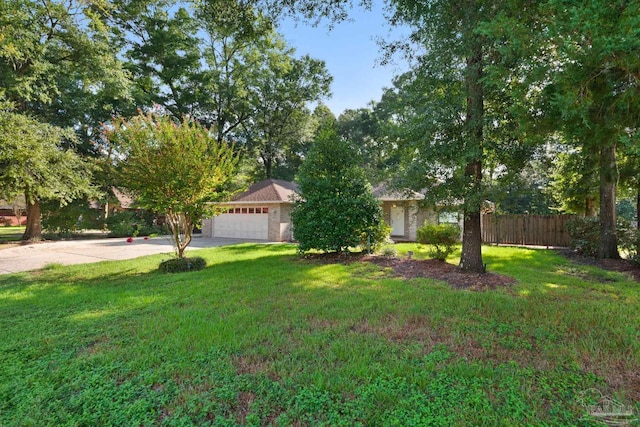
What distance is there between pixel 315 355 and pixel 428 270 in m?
5.63

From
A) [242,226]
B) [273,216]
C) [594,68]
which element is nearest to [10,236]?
[242,226]

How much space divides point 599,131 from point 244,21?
6.37 m

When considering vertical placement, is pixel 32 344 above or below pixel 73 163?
below

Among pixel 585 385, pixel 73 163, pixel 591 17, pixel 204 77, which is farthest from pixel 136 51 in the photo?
pixel 585 385

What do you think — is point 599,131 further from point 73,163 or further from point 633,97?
point 73,163

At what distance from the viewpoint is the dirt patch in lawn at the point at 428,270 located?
6875 millimetres

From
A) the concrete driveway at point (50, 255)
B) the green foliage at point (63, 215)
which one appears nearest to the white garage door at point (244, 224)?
the concrete driveway at point (50, 255)

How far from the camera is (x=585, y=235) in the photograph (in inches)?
482

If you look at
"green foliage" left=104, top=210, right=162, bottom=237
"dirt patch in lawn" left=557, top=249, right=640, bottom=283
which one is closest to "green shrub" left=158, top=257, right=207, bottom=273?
"dirt patch in lawn" left=557, top=249, right=640, bottom=283

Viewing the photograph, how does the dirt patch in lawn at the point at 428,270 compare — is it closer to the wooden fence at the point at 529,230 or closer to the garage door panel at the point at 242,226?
the wooden fence at the point at 529,230

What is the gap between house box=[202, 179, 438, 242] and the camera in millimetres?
18156

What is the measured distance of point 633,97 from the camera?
3230 millimetres

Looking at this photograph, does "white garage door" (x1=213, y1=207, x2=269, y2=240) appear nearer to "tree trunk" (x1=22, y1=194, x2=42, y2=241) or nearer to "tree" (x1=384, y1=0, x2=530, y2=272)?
"tree trunk" (x1=22, y1=194, x2=42, y2=241)

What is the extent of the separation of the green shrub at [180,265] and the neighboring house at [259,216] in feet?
27.8
